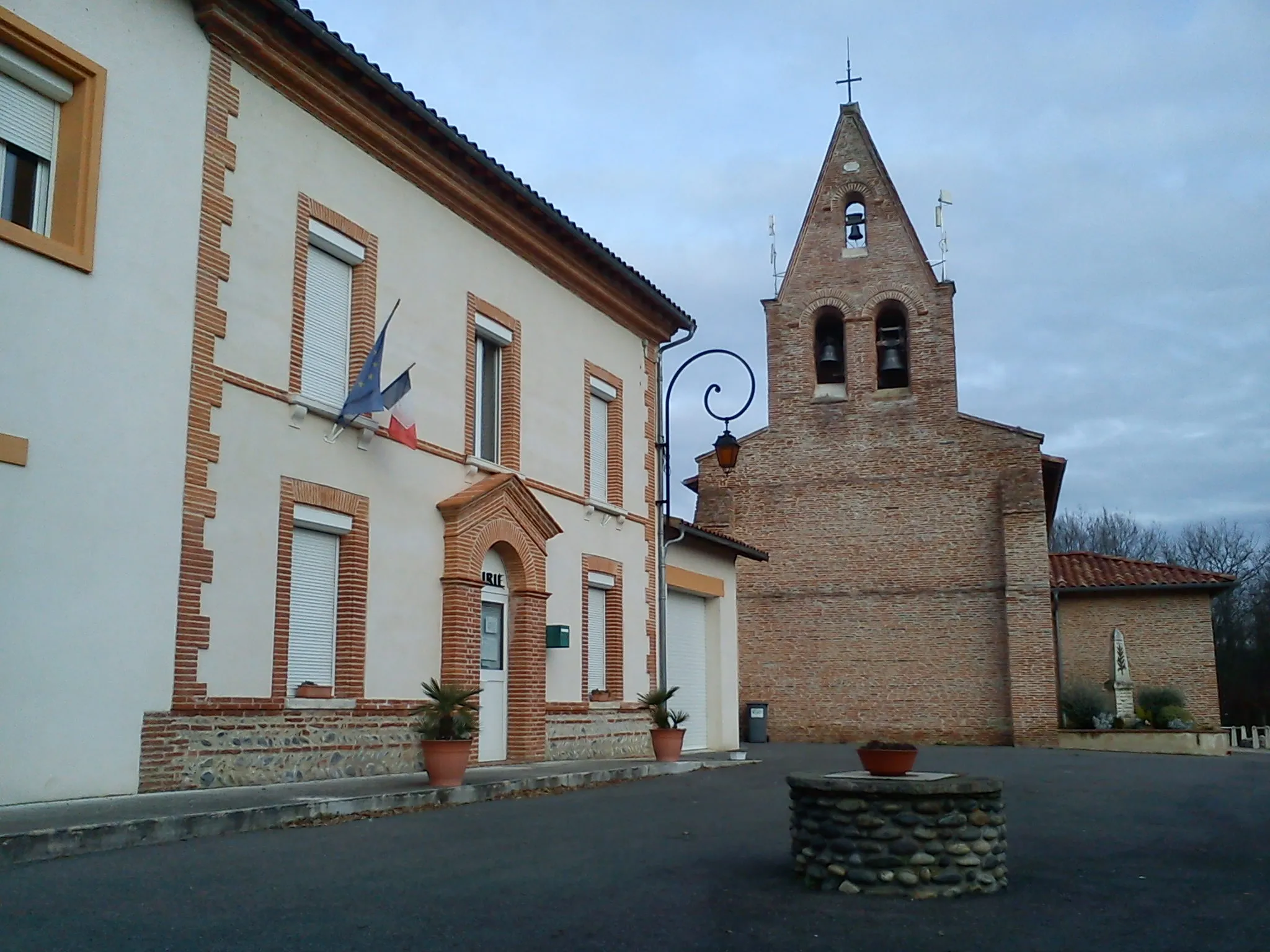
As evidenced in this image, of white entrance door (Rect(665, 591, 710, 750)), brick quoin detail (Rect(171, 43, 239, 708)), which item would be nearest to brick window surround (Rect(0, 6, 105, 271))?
brick quoin detail (Rect(171, 43, 239, 708))

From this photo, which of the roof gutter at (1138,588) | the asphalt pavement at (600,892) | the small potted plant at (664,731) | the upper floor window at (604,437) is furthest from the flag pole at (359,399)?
the roof gutter at (1138,588)

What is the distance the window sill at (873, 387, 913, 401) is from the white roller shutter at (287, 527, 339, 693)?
1864 cm

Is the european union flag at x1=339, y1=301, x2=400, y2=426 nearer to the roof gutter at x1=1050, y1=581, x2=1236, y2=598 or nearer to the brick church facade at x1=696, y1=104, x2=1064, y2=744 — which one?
the brick church facade at x1=696, y1=104, x2=1064, y2=744

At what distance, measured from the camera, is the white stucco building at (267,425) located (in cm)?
909

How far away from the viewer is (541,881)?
6.50 m

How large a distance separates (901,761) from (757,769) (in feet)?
31.2

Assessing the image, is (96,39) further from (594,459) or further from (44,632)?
(594,459)

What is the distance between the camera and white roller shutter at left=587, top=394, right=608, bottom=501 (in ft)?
57.8

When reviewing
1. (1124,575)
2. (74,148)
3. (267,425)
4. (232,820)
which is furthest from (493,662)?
(1124,575)

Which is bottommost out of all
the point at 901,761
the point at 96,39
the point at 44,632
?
the point at 901,761

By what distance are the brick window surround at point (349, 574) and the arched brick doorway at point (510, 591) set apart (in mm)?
1492

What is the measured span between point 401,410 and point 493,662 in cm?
363

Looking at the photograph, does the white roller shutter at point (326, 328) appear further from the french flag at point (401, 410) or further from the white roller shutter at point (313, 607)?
the white roller shutter at point (313, 607)

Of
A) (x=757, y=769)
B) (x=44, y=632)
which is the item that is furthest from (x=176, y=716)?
(x=757, y=769)
